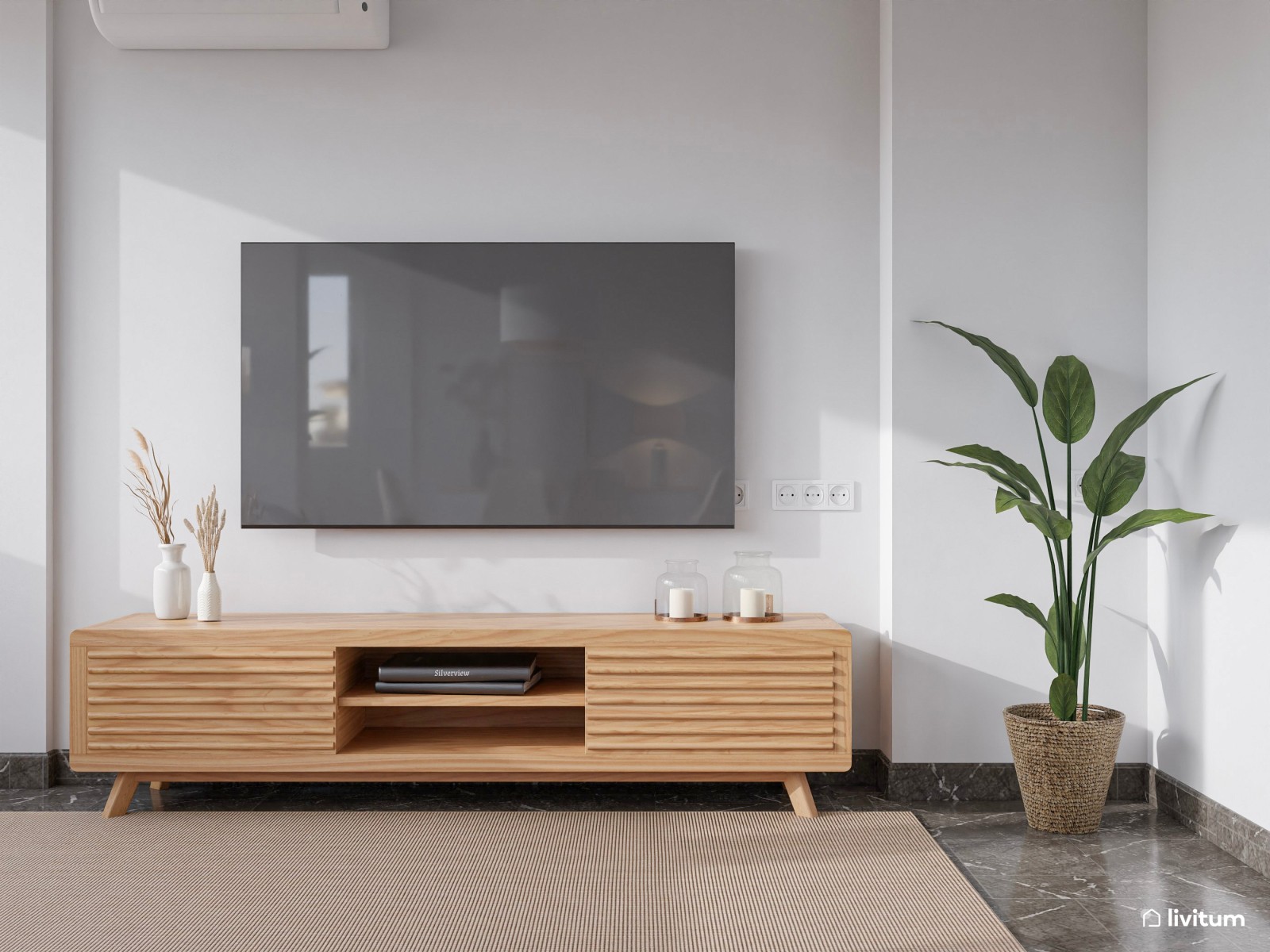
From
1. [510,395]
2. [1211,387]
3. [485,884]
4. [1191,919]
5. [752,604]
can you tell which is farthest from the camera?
[510,395]

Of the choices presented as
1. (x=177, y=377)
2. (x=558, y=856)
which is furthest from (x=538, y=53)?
(x=558, y=856)

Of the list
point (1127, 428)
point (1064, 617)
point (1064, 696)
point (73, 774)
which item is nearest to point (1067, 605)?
point (1064, 617)

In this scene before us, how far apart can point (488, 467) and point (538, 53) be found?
139cm

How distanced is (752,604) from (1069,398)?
108cm

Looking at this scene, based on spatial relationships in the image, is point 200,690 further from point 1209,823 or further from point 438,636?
point 1209,823

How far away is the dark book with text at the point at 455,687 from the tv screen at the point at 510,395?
1.75 ft

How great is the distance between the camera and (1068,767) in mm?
2635

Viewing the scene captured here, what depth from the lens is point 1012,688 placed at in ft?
9.93

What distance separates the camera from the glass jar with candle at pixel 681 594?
9.65ft

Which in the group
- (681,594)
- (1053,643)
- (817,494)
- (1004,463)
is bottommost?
(1053,643)

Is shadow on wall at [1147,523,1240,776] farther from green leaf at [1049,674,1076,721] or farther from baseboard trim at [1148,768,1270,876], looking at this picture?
green leaf at [1049,674,1076,721]

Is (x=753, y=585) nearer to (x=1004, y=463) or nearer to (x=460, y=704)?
(x=1004, y=463)

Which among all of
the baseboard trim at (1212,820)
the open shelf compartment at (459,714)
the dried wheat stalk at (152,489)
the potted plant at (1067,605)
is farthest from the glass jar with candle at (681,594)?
the dried wheat stalk at (152,489)

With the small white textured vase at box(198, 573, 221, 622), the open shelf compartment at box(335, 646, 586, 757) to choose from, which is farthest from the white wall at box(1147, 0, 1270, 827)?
the small white textured vase at box(198, 573, 221, 622)
